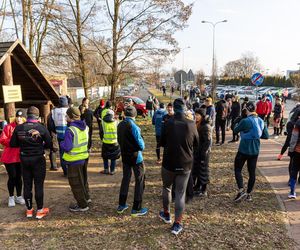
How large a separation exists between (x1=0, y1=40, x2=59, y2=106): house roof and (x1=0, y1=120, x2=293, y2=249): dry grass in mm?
3561

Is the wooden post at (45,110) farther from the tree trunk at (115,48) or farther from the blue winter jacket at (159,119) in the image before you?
the tree trunk at (115,48)

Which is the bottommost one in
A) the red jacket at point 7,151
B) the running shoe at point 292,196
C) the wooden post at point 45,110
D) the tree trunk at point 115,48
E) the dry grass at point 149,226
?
the dry grass at point 149,226

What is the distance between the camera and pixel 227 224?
15.4 feet

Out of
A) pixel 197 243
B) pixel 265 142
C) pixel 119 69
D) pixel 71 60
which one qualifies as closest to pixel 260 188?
pixel 197 243

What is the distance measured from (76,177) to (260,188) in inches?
162

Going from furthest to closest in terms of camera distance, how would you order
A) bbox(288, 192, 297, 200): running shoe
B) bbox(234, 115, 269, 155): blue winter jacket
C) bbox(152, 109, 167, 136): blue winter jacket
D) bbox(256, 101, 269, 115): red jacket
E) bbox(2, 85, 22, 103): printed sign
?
1. bbox(256, 101, 269, 115): red jacket
2. bbox(152, 109, 167, 136): blue winter jacket
3. bbox(2, 85, 22, 103): printed sign
4. bbox(288, 192, 297, 200): running shoe
5. bbox(234, 115, 269, 155): blue winter jacket

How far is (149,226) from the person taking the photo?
458 centimetres

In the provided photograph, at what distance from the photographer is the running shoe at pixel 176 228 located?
432 cm

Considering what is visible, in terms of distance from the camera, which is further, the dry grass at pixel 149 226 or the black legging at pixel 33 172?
the black legging at pixel 33 172

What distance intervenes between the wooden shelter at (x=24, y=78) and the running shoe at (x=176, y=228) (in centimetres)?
507

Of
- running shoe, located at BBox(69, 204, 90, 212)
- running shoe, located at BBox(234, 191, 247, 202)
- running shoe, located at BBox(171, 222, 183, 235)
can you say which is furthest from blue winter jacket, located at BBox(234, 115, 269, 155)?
running shoe, located at BBox(69, 204, 90, 212)

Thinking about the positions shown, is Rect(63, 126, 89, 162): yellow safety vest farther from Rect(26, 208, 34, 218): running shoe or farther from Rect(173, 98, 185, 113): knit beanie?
Rect(173, 98, 185, 113): knit beanie

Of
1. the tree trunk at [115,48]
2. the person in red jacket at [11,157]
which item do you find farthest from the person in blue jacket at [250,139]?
the tree trunk at [115,48]

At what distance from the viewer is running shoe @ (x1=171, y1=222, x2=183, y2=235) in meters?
4.32
